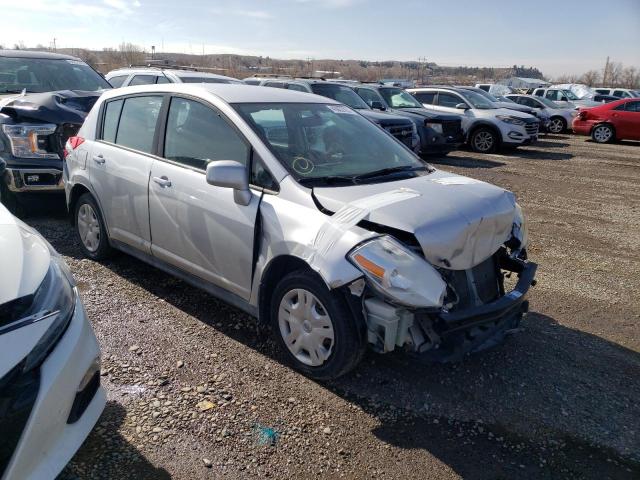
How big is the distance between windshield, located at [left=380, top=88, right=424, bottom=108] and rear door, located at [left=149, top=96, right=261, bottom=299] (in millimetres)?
10791

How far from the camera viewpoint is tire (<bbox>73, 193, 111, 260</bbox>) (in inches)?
189

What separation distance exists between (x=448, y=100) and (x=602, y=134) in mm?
7219

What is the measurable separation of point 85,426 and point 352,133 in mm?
2843

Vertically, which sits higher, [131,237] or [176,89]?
[176,89]

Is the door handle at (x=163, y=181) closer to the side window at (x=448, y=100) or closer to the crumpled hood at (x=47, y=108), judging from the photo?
the crumpled hood at (x=47, y=108)

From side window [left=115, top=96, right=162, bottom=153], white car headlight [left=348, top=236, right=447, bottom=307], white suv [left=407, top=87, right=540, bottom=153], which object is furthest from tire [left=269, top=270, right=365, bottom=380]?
white suv [left=407, top=87, right=540, bottom=153]

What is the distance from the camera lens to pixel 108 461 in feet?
8.34

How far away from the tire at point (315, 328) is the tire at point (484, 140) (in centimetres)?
1272

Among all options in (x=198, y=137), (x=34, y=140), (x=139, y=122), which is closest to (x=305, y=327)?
(x=198, y=137)

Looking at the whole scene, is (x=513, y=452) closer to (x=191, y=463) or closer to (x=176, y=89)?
(x=191, y=463)

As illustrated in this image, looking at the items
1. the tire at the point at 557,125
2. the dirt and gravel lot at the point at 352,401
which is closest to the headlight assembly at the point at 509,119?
the tire at the point at 557,125

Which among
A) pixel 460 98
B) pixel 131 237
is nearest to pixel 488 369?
pixel 131 237

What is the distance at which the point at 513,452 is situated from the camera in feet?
9.03

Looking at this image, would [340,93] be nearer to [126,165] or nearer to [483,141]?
[483,141]
